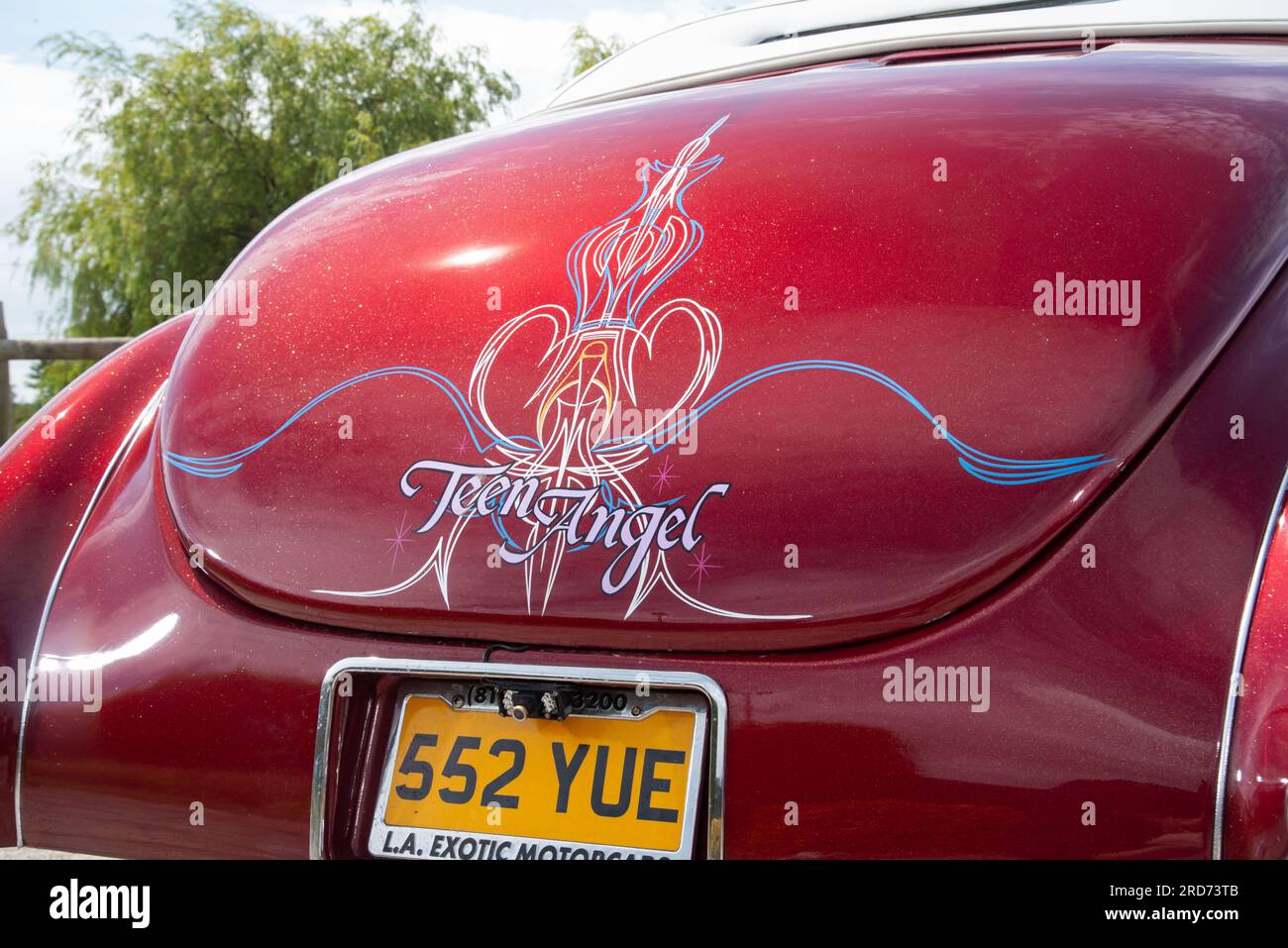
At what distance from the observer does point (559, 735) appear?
160cm

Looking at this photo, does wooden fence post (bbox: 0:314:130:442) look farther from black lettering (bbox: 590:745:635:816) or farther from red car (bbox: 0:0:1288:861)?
black lettering (bbox: 590:745:635:816)

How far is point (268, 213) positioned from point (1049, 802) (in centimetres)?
2319

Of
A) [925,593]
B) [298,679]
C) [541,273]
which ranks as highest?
[541,273]

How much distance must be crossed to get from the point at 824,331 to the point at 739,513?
0.26m

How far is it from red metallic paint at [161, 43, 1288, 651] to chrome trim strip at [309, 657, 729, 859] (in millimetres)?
41

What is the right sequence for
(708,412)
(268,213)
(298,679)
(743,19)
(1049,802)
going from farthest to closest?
(268,213) → (743,19) → (298,679) → (708,412) → (1049,802)

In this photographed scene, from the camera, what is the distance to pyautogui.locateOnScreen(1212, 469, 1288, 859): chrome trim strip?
1296 mm

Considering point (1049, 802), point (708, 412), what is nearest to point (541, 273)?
point (708, 412)

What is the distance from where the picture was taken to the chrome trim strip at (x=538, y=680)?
59.0 inches

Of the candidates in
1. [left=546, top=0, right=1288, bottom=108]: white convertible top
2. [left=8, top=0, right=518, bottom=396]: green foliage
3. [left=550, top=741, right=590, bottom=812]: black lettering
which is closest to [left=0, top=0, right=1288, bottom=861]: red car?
[left=550, top=741, right=590, bottom=812]: black lettering

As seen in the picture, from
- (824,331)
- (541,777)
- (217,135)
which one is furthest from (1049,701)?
(217,135)

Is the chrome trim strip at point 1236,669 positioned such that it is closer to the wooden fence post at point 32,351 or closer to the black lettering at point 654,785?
the black lettering at point 654,785

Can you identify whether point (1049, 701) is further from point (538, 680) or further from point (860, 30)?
point (860, 30)
